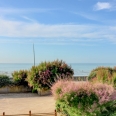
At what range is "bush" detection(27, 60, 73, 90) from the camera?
39.5ft

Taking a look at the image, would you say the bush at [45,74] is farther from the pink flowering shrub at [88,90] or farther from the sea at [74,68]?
the pink flowering shrub at [88,90]

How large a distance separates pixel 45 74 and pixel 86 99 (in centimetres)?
577

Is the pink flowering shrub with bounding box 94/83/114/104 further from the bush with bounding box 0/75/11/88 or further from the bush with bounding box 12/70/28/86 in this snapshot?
the bush with bounding box 0/75/11/88

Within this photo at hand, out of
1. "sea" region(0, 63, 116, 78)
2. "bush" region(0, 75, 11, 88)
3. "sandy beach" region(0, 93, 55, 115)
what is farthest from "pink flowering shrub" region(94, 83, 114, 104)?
"bush" region(0, 75, 11, 88)

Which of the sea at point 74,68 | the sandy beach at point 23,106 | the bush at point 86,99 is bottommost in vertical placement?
the sandy beach at point 23,106

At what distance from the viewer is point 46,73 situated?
12117 mm

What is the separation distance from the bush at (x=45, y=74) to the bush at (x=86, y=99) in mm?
5086

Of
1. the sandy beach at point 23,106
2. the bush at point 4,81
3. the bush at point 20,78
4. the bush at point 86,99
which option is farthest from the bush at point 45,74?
the bush at point 86,99

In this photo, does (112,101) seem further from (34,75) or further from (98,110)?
(34,75)

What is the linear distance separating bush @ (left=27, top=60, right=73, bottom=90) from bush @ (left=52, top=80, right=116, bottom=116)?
509 centimetres

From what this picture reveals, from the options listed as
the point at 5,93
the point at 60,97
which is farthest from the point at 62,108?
the point at 5,93

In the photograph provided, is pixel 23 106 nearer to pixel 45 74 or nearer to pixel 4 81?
pixel 45 74

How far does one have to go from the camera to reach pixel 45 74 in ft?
39.7

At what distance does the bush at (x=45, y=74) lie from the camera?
12.0m
